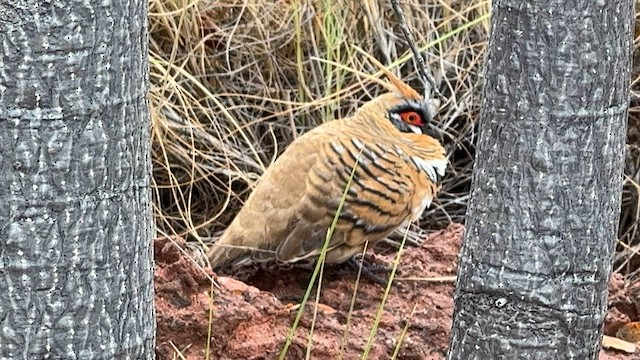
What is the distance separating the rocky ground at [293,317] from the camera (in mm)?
2553

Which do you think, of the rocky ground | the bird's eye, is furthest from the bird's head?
the rocky ground

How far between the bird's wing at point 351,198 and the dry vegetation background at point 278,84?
86cm

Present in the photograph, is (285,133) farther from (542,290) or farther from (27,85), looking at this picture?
(27,85)

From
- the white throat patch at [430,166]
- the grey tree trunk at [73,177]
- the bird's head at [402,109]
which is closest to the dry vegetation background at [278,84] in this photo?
the bird's head at [402,109]

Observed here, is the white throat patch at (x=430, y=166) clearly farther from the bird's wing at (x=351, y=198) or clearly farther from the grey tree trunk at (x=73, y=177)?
the grey tree trunk at (x=73, y=177)

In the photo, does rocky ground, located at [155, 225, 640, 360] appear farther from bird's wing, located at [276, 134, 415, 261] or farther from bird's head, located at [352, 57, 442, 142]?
bird's head, located at [352, 57, 442, 142]

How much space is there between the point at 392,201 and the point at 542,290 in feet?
4.83

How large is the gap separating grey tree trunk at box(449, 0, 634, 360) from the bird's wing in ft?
4.38

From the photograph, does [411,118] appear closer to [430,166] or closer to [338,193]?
[430,166]

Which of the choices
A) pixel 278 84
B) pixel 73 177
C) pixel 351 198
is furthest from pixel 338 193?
pixel 73 177

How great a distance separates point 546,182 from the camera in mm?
1801

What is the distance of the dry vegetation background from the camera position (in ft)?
14.0

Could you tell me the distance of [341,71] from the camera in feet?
14.6

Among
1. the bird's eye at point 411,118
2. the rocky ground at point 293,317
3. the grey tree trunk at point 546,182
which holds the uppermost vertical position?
the grey tree trunk at point 546,182
